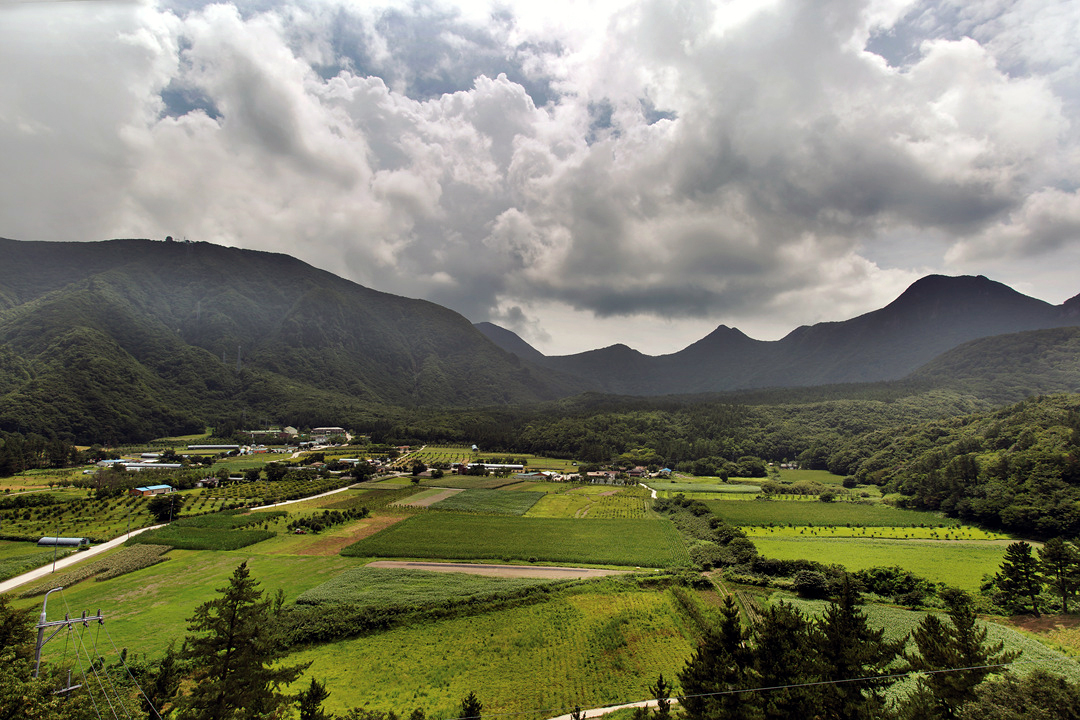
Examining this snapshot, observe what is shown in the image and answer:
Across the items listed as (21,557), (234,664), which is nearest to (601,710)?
(234,664)

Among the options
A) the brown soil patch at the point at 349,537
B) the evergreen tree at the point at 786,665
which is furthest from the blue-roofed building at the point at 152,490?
the evergreen tree at the point at 786,665

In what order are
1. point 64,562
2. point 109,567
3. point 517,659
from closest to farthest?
1. point 517,659
2. point 109,567
3. point 64,562

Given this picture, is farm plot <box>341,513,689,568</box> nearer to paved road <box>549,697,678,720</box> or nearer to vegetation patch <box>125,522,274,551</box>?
vegetation patch <box>125,522,274,551</box>

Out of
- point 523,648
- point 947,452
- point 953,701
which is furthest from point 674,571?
point 947,452

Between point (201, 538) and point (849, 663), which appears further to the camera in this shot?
point (201, 538)

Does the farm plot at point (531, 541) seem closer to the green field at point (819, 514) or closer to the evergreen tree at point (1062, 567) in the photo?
the green field at point (819, 514)

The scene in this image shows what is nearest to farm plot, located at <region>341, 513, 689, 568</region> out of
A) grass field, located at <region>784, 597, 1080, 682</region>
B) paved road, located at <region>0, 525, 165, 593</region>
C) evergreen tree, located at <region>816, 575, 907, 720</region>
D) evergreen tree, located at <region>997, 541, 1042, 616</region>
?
grass field, located at <region>784, 597, 1080, 682</region>

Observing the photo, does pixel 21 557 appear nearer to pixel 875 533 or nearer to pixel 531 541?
pixel 531 541
